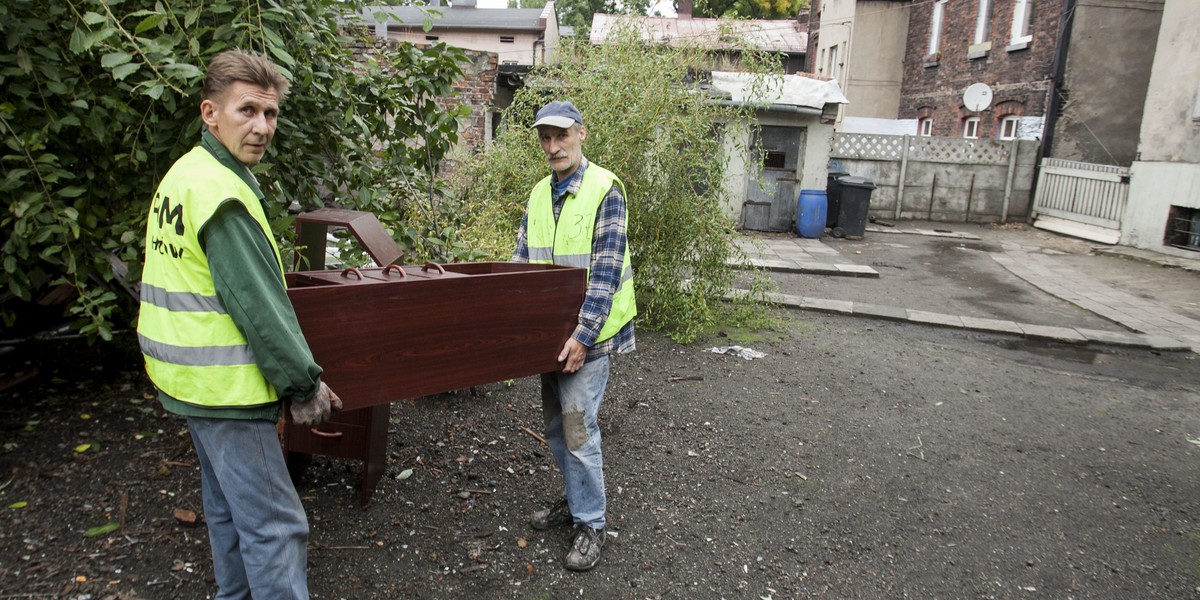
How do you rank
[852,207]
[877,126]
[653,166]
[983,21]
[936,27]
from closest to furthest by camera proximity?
1. [653,166]
2. [852,207]
3. [983,21]
4. [877,126]
5. [936,27]

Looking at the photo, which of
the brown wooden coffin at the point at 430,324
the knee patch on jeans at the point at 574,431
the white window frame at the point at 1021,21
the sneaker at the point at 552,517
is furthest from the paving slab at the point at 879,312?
the white window frame at the point at 1021,21

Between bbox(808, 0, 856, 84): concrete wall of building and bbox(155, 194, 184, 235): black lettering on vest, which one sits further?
bbox(808, 0, 856, 84): concrete wall of building

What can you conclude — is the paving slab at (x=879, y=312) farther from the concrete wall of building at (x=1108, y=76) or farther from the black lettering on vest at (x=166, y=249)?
the concrete wall of building at (x=1108, y=76)

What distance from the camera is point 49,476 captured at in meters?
3.44

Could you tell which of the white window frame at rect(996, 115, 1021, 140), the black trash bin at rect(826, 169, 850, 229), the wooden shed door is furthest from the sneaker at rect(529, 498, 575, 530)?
the white window frame at rect(996, 115, 1021, 140)

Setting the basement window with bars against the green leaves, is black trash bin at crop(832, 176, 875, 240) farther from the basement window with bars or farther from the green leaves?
the green leaves

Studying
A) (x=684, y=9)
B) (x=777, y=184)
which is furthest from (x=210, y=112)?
(x=684, y=9)

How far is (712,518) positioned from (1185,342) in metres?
6.68

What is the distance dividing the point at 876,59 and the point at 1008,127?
668cm

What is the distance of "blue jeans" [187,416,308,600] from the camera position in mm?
2125

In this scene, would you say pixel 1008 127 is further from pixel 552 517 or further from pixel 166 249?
pixel 166 249

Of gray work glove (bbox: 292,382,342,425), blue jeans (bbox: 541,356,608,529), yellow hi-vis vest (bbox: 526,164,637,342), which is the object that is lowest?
blue jeans (bbox: 541,356,608,529)

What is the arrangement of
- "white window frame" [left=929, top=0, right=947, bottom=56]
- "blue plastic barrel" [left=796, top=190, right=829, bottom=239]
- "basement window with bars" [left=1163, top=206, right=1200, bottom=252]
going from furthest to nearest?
"white window frame" [left=929, top=0, right=947, bottom=56] → "blue plastic barrel" [left=796, top=190, right=829, bottom=239] → "basement window with bars" [left=1163, top=206, right=1200, bottom=252]

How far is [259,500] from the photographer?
7.09 feet
